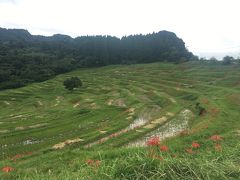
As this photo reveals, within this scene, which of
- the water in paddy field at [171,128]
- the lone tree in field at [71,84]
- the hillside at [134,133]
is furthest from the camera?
the lone tree in field at [71,84]

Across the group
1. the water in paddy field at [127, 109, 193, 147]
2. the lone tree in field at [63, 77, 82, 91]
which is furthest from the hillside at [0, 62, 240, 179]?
the lone tree in field at [63, 77, 82, 91]

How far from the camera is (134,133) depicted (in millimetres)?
50406

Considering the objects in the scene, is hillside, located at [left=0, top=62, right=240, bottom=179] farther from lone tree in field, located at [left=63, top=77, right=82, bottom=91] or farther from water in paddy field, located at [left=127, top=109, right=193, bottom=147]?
lone tree in field, located at [left=63, top=77, right=82, bottom=91]

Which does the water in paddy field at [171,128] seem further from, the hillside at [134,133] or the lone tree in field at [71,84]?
the lone tree in field at [71,84]

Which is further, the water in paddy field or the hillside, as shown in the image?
the water in paddy field

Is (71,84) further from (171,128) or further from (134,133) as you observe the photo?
(134,133)

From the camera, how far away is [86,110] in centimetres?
7512

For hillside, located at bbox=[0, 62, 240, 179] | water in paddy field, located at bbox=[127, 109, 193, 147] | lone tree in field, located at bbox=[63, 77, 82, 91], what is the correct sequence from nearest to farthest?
hillside, located at bbox=[0, 62, 240, 179], water in paddy field, located at bbox=[127, 109, 193, 147], lone tree in field, located at bbox=[63, 77, 82, 91]

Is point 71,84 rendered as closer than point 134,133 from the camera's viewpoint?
No

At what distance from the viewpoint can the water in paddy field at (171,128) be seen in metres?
47.9

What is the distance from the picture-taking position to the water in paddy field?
4794 centimetres

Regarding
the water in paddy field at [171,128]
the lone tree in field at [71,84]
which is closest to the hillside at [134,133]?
the water in paddy field at [171,128]

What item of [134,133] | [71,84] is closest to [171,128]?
[134,133]

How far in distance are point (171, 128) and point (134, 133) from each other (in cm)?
839
